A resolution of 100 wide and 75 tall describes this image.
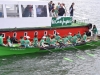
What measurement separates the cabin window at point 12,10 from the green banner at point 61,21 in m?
3.29

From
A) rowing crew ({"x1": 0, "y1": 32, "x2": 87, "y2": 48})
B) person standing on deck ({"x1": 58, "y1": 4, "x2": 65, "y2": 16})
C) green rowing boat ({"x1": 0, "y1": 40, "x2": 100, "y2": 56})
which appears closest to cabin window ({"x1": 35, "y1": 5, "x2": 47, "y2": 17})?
rowing crew ({"x1": 0, "y1": 32, "x2": 87, "y2": 48})

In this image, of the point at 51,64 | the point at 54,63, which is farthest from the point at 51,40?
the point at 51,64

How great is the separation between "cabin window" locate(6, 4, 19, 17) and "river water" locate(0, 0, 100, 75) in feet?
10.9

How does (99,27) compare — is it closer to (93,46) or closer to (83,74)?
(93,46)

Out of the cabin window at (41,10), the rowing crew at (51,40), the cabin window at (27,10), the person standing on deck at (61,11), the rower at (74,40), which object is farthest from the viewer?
the person standing on deck at (61,11)

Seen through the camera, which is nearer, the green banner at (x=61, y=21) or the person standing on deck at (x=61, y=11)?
the green banner at (x=61, y=21)

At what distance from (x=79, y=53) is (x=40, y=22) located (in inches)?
159

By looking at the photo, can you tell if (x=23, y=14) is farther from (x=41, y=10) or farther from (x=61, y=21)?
(x=61, y=21)

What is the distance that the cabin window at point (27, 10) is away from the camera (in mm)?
22862

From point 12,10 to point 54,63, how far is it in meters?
5.30

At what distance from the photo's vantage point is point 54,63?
2098cm

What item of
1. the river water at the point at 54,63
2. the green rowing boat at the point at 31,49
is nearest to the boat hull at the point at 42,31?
the green rowing boat at the point at 31,49

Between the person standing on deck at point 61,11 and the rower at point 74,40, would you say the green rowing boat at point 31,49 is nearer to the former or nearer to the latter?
the rower at point 74,40

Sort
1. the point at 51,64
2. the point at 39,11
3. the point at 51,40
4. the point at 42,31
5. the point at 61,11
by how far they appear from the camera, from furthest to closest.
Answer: the point at 61,11 → the point at 39,11 → the point at 42,31 → the point at 51,40 → the point at 51,64
